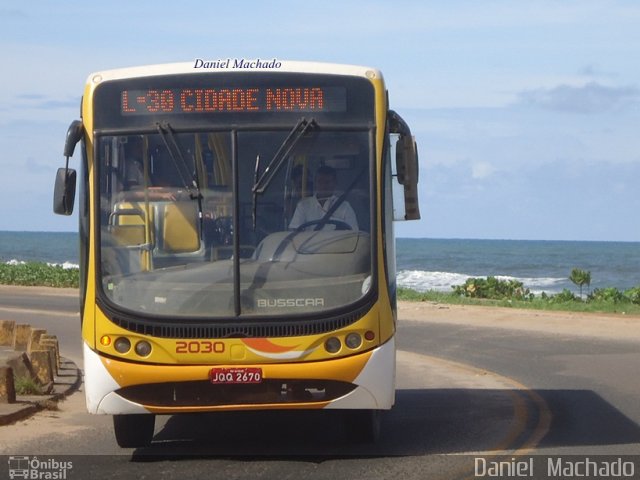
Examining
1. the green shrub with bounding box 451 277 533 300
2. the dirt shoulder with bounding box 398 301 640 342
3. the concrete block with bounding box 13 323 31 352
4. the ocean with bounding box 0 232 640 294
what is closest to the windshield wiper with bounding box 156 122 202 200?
the concrete block with bounding box 13 323 31 352

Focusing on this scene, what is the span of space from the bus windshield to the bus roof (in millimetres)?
494

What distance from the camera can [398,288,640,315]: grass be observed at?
2914 centimetres

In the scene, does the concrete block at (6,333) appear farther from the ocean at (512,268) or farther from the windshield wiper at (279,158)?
the ocean at (512,268)

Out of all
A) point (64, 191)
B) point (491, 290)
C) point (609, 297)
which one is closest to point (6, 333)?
point (64, 191)

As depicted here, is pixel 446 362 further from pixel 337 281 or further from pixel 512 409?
pixel 337 281

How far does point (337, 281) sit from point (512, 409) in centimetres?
392

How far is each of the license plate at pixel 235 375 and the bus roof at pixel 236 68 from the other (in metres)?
2.45

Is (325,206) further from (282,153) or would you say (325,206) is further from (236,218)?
(236,218)

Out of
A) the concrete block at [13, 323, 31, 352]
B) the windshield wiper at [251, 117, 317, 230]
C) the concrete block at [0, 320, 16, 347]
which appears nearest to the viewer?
the windshield wiper at [251, 117, 317, 230]

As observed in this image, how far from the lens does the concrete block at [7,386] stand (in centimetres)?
1220

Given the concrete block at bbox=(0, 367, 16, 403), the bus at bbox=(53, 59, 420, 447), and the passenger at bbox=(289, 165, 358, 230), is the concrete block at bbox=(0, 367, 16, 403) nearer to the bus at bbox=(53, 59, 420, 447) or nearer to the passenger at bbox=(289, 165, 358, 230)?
the bus at bbox=(53, 59, 420, 447)

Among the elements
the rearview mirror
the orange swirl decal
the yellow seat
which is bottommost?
the orange swirl decal

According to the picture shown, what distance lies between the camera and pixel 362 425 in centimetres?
1020

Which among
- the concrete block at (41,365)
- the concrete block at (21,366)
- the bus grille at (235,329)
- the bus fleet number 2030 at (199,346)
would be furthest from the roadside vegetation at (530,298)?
the bus fleet number 2030 at (199,346)
